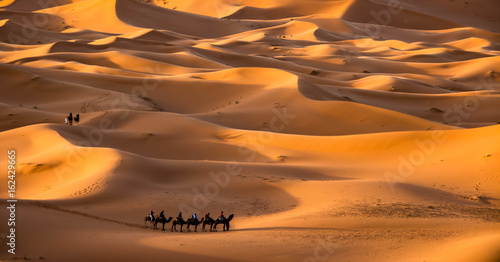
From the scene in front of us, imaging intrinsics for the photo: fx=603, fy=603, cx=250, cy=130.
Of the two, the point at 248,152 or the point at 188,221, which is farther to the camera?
the point at 248,152

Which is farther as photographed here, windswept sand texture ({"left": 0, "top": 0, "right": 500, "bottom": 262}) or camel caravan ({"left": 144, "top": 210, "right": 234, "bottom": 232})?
camel caravan ({"left": 144, "top": 210, "right": 234, "bottom": 232})

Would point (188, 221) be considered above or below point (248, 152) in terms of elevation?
below

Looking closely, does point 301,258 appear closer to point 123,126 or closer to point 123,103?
point 123,126

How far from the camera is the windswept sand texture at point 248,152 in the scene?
320 inches

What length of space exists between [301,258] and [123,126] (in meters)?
11.1

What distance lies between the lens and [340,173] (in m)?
13.3

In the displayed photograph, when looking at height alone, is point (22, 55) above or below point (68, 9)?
below

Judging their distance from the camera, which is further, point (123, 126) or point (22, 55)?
point (22, 55)

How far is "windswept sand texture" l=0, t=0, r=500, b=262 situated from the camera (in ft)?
26.7

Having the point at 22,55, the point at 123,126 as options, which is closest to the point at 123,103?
the point at 123,126

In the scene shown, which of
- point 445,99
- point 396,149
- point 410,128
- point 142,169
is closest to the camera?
point 142,169

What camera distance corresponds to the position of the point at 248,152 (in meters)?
15.5

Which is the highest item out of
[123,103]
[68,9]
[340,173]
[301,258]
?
[68,9]

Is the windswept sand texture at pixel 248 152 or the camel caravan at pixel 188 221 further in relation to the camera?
the camel caravan at pixel 188 221
